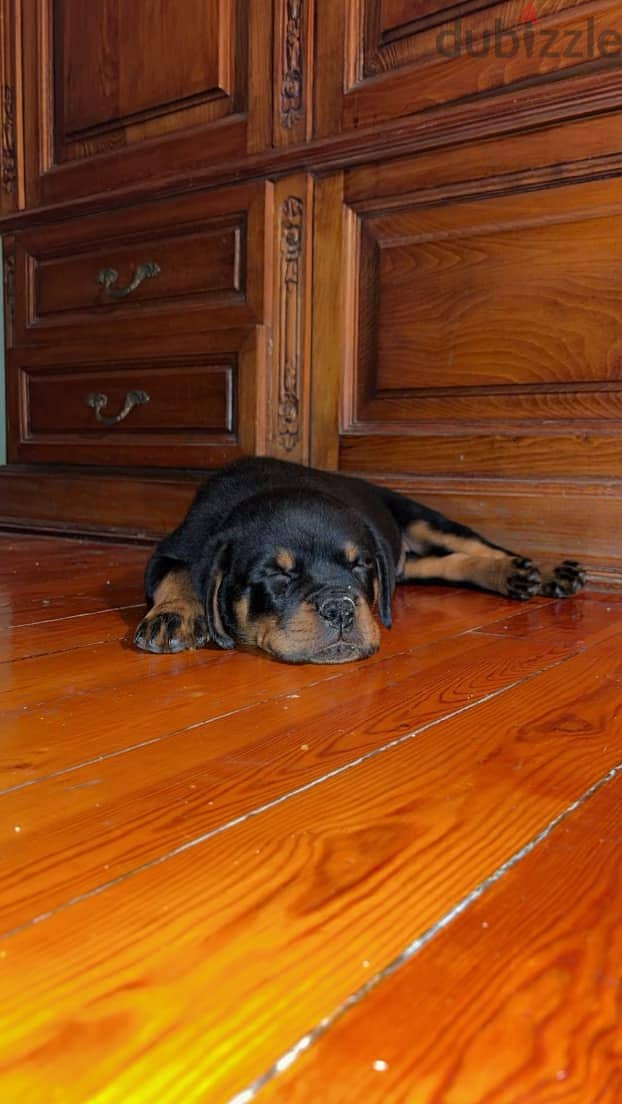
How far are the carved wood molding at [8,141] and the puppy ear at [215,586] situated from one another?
281 cm

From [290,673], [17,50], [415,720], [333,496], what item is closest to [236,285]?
[333,496]

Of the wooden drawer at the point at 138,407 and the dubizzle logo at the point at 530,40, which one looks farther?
the wooden drawer at the point at 138,407

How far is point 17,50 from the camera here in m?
3.87

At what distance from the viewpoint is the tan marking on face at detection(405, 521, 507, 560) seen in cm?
265

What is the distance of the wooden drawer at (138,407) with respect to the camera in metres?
3.29

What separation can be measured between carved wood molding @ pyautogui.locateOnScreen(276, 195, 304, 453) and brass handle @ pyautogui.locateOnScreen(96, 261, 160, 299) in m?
0.62

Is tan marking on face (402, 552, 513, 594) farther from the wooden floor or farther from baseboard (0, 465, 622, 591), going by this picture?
the wooden floor

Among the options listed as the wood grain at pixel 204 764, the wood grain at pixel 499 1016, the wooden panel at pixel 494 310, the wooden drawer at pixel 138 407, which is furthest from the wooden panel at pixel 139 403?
the wood grain at pixel 499 1016

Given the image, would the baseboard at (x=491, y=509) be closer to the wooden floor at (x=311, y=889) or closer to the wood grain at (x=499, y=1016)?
the wooden floor at (x=311, y=889)

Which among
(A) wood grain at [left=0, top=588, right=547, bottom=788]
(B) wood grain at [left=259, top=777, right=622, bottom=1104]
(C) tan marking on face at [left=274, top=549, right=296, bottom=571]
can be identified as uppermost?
(C) tan marking on face at [left=274, top=549, right=296, bottom=571]

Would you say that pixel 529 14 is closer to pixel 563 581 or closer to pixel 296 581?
pixel 563 581

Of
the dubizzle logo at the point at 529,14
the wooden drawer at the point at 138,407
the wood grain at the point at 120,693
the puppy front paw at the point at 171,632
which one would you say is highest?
the dubizzle logo at the point at 529,14

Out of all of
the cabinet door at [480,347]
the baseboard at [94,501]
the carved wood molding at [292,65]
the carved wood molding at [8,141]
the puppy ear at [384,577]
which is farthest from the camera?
the carved wood molding at [8,141]

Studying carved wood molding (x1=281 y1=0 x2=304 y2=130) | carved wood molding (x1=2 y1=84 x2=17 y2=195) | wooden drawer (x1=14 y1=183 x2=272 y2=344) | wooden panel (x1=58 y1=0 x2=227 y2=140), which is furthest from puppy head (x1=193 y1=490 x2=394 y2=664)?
carved wood molding (x1=2 y1=84 x2=17 y2=195)
